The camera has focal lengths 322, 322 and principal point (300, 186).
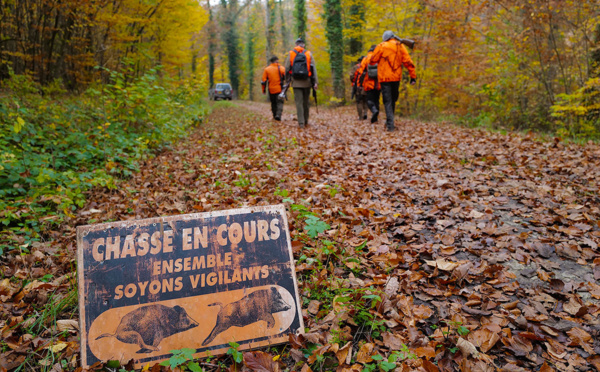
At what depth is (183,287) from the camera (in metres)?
1.95

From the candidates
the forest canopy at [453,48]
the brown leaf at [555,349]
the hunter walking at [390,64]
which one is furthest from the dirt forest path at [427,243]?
the forest canopy at [453,48]

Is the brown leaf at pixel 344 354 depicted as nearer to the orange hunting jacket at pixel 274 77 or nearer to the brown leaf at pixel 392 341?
the brown leaf at pixel 392 341

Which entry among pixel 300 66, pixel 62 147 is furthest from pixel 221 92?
pixel 62 147

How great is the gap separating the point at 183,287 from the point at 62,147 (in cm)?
523

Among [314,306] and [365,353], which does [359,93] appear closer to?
[314,306]

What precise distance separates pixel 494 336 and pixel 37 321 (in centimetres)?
296

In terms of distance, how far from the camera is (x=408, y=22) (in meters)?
13.2

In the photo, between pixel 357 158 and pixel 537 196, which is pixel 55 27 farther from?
pixel 537 196

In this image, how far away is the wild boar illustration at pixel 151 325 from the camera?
1.84 metres

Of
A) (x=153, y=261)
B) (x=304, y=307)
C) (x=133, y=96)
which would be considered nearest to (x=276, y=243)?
(x=304, y=307)

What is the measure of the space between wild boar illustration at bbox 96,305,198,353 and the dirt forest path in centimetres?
48

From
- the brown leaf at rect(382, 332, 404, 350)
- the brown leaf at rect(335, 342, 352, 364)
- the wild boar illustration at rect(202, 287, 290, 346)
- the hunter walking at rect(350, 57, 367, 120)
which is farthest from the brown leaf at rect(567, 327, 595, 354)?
the hunter walking at rect(350, 57, 367, 120)

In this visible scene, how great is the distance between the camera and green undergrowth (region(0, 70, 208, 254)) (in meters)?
3.83

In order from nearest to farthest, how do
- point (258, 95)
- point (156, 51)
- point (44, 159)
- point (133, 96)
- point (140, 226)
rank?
point (140, 226), point (44, 159), point (133, 96), point (156, 51), point (258, 95)
